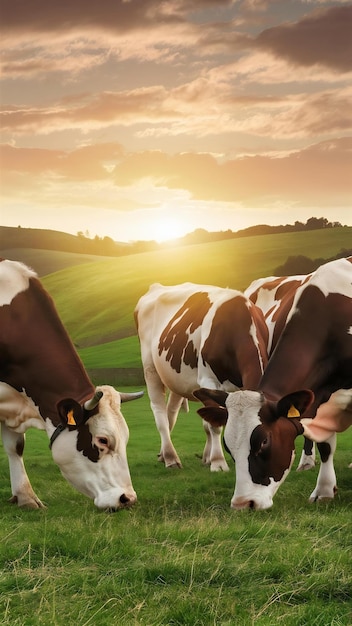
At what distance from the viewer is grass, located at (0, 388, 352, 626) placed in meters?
5.40

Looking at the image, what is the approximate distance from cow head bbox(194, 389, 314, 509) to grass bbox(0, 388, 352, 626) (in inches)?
10.1

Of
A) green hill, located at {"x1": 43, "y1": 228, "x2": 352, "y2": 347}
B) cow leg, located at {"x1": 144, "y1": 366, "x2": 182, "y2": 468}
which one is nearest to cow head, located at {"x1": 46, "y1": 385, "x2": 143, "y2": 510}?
cow leg, located at {"x1": 144, "y1": 366, "x2": 182, "y2": 468}

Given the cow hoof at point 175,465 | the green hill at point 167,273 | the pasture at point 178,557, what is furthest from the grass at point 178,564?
the green hill at point 167,273

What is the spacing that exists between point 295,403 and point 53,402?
2.78m

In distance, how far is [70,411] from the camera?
8.42 m

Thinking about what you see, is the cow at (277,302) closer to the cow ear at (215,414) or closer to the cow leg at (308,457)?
the cow leg at (308,457)

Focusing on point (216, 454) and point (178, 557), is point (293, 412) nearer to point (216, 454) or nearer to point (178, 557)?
point (178, 557)

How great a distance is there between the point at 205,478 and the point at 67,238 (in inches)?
5488

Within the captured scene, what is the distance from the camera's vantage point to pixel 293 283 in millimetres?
15305

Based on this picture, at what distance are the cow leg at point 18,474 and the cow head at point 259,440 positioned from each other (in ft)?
8.70

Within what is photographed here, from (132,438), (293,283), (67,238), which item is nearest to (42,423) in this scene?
(293,283)

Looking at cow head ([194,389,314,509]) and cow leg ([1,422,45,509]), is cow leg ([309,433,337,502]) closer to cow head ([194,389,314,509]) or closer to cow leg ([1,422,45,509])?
cow head ([194,389,314,509])

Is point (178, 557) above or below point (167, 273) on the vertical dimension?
above

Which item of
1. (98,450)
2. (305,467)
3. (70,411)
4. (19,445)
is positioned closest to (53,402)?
(70,411)
